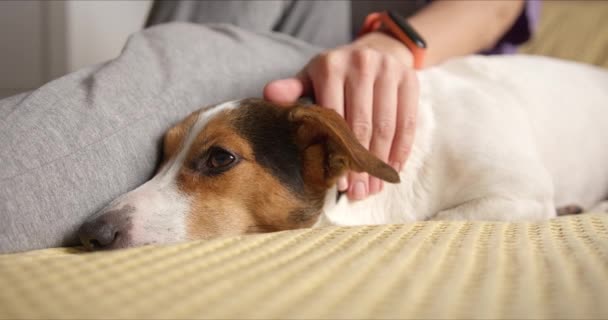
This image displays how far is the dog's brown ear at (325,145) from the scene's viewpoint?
1.19m

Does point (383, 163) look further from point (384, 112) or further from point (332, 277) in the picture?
point (332, 277)

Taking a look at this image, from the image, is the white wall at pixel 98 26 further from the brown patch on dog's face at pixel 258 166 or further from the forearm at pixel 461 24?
the forearm at pixel 461 24

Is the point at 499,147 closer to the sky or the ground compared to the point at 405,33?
closer to the ground

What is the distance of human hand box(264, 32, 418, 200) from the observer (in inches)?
55.3

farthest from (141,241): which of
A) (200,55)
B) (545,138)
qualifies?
(545,138)

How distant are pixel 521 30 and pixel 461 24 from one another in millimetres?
406

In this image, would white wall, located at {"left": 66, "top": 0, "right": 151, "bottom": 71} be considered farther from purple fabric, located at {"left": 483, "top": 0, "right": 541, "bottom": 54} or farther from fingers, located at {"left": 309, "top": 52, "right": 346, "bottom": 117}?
purple fabric, located at {"left": 483, "top": 0, "right": 541, "bottom": 54}

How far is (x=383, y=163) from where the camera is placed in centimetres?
115

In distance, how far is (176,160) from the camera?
1.34 meters

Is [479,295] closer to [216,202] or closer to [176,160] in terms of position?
[216,202]

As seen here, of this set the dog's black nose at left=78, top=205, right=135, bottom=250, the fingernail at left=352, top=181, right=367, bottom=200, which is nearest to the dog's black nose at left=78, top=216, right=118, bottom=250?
the dog's black nose at left=78, top=205, right=135, bottom=250

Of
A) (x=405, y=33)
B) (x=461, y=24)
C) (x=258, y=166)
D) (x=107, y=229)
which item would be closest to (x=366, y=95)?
(x=258, y=166)

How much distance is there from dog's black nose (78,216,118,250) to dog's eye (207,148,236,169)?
1.00 feet

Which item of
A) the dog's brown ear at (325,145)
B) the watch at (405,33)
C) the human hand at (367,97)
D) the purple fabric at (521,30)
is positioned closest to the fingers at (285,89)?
the human hand at (367,97)
